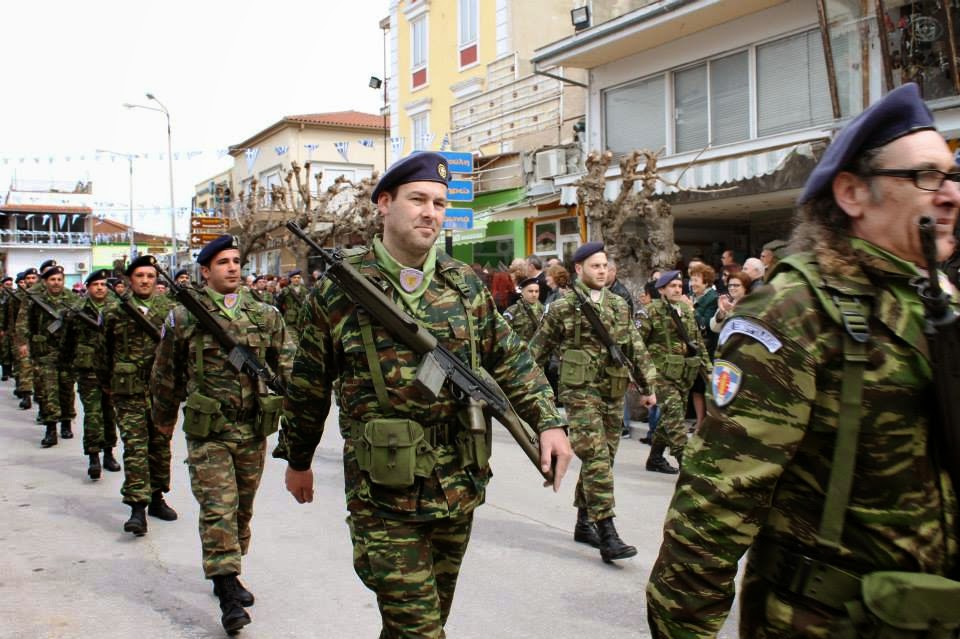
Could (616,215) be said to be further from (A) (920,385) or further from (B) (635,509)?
(A) (920,385)

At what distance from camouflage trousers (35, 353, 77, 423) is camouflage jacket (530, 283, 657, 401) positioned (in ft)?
21.2

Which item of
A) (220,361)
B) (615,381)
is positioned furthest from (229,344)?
(615,381)

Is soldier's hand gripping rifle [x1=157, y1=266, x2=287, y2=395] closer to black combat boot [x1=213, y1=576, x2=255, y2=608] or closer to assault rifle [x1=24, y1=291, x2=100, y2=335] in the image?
black combat boot [x1=213, y1=576, x2=255, y2=608]

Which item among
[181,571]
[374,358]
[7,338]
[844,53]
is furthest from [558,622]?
[7,338]

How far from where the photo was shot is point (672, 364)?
8133 millimetres

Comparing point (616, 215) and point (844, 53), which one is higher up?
point (844, 53)

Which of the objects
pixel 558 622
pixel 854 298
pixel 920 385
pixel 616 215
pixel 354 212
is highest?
pixel 354 212

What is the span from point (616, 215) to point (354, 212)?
12539 mm

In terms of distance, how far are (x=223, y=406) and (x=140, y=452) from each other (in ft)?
7.21

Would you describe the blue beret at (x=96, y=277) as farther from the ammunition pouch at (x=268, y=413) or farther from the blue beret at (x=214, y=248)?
the ammunition pouch at (x=268, y=413)

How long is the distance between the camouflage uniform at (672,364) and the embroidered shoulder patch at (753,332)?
614cm

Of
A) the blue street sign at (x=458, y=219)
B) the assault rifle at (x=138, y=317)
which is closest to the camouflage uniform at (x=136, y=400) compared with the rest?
the assault rifle at (x=138, y=317)

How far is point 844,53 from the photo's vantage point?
12.6 m

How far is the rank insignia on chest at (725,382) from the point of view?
1.81 metres
